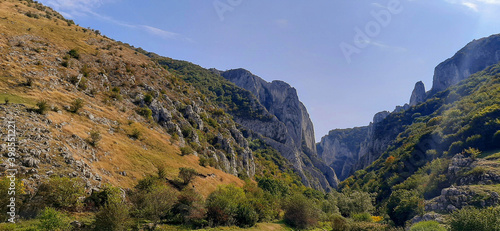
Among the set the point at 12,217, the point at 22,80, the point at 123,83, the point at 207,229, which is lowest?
the point at 207,229

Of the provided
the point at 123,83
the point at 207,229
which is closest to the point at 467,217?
the point at 207,229

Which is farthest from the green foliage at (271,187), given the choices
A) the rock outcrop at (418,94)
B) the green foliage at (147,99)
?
the rock outcrop at (418,94)

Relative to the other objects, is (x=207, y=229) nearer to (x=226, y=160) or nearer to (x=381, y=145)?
(x=226, y=160)

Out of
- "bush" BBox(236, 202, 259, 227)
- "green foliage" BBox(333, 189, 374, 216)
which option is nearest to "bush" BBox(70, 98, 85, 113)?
"bush" BBox(236, 202, 259, 227)

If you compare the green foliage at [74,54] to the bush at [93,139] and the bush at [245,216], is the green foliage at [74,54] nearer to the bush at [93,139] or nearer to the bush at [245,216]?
the bush at [93,139]

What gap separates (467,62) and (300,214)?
191611 mm

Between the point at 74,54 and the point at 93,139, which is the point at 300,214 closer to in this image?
the point at 93,139

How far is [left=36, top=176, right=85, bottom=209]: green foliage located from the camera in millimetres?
15727

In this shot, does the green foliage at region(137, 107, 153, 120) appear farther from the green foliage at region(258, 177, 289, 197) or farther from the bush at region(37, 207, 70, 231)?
the bush at region(37, 207, 70, 231)

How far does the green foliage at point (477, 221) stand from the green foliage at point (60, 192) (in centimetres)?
3309

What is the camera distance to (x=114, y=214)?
592 inches

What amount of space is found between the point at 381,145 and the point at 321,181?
167ft

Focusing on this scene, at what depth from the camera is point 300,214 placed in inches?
1323

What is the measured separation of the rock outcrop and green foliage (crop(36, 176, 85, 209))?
729 ft
